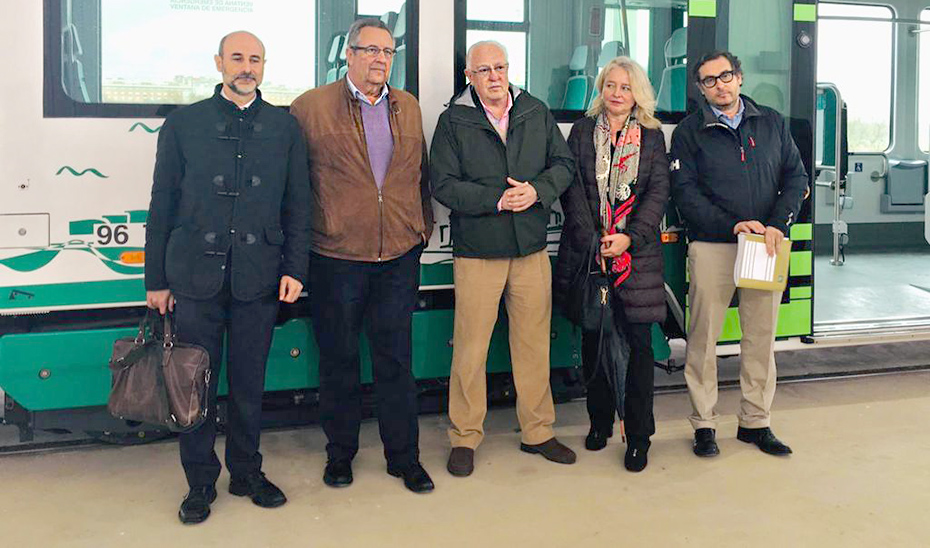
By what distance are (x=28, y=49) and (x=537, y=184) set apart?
1905 mm

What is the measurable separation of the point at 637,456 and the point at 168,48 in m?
2.35

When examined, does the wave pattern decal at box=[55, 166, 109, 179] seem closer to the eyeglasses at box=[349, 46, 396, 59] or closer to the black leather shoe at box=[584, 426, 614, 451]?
the eyeglasses at box=[349, 46, 396, 59]

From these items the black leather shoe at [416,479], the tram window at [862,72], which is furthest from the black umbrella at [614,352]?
the tram window at [862,72]

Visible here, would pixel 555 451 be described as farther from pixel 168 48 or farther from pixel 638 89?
pixel 168 48

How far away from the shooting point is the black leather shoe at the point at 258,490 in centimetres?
316

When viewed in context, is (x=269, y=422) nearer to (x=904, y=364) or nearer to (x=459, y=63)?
(x=459, y=63)

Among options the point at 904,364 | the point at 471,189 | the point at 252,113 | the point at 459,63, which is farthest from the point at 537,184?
the point at 904,364

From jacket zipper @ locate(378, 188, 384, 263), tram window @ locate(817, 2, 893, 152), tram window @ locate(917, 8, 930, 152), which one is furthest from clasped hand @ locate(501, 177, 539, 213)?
tram window @ locate(917, 8, 930, 152)

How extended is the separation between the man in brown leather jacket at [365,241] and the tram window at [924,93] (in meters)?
8.40

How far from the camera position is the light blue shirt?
3.66 m

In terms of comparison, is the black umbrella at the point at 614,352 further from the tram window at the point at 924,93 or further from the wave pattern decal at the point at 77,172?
the tram window at the point at 924,93

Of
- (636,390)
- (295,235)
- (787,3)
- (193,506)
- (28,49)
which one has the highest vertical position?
(787,3)

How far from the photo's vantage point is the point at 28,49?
3330mm

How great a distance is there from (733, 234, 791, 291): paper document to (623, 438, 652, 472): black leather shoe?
72 cm
